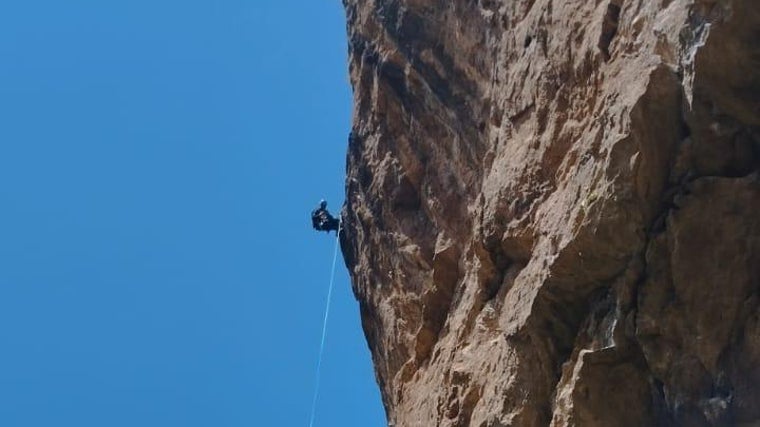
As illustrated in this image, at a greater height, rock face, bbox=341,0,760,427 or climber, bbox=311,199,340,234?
climber, bbox=311,199,340,234

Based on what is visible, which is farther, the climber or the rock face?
the climber

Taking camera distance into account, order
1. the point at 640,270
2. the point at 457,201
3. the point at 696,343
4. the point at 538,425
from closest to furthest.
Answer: the point at 696,343, the point at 640,270, the point at 538,425, the point at 457,201

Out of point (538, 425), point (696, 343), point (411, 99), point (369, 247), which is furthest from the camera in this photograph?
point (369, 247)

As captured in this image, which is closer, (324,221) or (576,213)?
(576,213)

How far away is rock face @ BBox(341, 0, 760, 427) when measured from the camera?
28.8 ft

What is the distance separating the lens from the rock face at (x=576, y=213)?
8773mm

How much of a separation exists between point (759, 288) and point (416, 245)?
7.48 meters

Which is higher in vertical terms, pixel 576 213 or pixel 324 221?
pixel 324 221

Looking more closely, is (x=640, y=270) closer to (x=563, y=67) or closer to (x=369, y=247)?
(x=563, y=67)

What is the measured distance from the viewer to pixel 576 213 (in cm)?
996

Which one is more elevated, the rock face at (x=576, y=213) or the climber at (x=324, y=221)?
the climber at (x=324, y=221)

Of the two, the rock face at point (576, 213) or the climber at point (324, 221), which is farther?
the climber at point (324, 221)

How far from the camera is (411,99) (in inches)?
621

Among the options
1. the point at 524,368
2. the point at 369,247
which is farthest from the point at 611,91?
the point at 369,247
